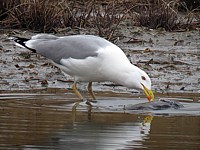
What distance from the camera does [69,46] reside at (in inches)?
385

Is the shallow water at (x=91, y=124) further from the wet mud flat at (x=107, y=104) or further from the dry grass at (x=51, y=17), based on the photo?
the dry grass at (x=51, y=17)

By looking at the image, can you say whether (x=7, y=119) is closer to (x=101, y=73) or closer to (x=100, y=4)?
(x=101, y=73)

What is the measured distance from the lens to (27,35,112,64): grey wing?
31.0ft

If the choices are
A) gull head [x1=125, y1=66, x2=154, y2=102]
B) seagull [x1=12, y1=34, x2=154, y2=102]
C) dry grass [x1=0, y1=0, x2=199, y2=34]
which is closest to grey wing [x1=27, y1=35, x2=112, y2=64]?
seagull [x1=12, y1=34, x2=154, y2=102]

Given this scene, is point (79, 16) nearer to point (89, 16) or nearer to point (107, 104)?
point (89, 16)

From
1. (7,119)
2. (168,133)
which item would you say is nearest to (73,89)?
(7,119)

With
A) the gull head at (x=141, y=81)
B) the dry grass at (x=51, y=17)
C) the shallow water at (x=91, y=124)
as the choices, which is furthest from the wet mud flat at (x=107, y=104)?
the dry grass at (x=51, y=17)

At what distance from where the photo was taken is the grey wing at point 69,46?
9.45m

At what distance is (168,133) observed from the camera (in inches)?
281

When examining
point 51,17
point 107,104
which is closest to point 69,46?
point 107,104


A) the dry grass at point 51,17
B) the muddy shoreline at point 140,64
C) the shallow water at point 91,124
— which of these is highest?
the dry grass at point 51,17

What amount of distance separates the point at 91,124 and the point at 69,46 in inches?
92.4

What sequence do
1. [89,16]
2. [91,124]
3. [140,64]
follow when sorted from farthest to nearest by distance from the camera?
[89,16] → [140,64] → [91,124]

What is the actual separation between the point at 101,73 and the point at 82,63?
26cm
